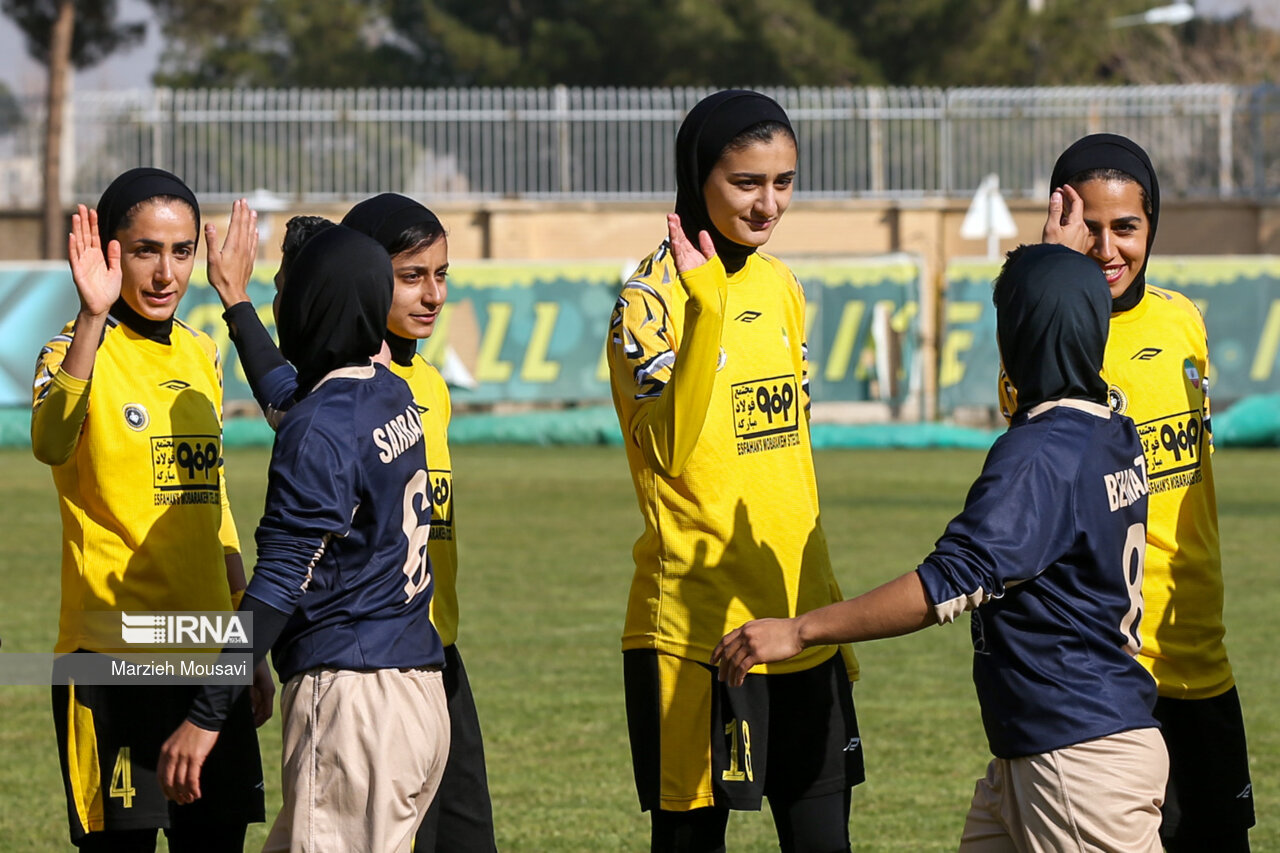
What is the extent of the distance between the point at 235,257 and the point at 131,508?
2.36 ft

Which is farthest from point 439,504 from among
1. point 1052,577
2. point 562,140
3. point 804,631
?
point 562,140

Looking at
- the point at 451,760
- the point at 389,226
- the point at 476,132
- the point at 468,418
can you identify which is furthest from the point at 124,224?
the point at 476,132

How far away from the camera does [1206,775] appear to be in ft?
15.9

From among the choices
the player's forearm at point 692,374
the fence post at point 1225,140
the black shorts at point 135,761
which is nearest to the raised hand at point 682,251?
the player's forearm at point 692,374

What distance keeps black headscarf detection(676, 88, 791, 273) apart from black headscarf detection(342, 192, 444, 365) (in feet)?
2.19

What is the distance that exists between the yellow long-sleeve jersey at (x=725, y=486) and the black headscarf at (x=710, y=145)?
0.35 feet

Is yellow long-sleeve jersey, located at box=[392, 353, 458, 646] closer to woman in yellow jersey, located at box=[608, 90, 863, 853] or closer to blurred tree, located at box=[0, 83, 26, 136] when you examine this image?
woman in yellow jersey, located at box=[608, 90, 863, 853]

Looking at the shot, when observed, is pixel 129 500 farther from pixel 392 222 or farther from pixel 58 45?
pixel 58 45

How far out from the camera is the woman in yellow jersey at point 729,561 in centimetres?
453

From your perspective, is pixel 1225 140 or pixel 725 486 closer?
pixel 725 486

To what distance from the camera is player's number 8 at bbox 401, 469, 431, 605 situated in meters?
4.11

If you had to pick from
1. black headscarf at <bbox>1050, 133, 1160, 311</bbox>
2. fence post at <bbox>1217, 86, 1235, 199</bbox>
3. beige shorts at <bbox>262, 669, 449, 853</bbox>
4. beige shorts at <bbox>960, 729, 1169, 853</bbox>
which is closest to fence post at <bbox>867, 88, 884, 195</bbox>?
fence post at <bbox>1217, 86, 1235, 199</bbox>

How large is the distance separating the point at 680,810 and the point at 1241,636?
6520mm

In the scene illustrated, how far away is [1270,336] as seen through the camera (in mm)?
23078
